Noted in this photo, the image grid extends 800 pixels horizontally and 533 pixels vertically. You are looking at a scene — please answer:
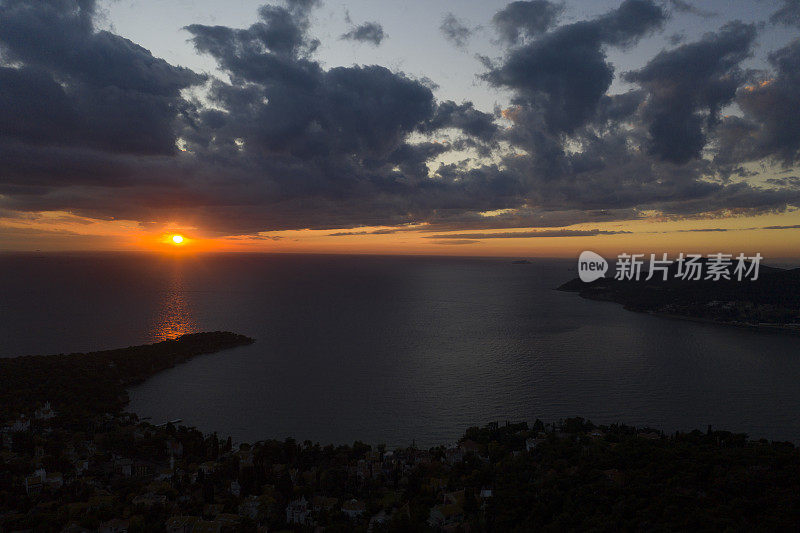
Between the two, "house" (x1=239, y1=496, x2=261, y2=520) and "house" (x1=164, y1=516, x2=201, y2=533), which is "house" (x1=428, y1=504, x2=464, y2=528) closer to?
"house" (x1=239, y1=496, x2=261, y2=520)

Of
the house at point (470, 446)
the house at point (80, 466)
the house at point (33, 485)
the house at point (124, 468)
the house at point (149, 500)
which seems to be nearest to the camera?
the house at point (149, 500)

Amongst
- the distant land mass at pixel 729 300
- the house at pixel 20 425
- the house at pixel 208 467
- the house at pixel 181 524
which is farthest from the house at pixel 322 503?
the distant land mass at pixel 729 300

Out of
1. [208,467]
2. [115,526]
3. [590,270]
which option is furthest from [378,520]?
[590,270]

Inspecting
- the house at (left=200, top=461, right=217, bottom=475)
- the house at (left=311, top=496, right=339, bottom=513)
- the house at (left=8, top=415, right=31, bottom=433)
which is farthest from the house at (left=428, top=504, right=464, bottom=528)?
the house at (left=8, top=415, right=31, bottom=433)

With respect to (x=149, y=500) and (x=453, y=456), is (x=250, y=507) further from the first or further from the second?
(x=453, y=456)

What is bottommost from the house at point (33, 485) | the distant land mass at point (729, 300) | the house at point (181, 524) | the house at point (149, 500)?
the house at point (33, 485)

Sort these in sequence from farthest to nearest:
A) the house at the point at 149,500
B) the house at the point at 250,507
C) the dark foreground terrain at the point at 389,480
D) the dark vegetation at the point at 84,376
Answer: the dark vegetation at the point at 84,376 < the house at the point at 149,500 < the house at the point at 250,507 < the dark foreground terrain at the point at 389,480

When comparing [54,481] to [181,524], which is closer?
[181,524]

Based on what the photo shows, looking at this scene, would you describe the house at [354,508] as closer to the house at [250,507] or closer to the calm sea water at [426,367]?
the house at [250,507]

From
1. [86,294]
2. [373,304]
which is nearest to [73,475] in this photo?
[373,304]
